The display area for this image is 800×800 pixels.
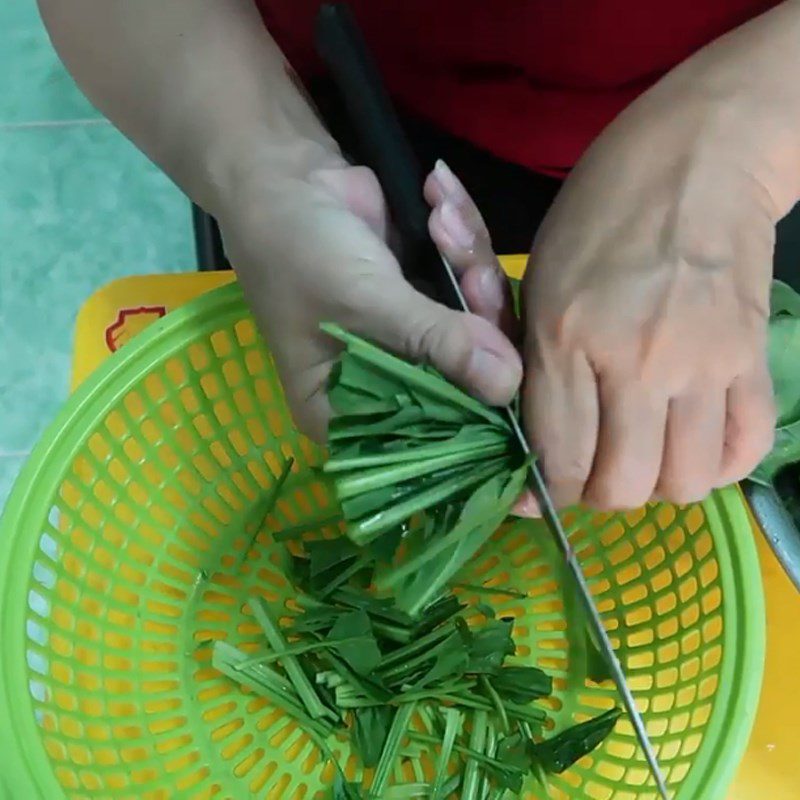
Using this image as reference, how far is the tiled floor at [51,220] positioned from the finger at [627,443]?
91cm

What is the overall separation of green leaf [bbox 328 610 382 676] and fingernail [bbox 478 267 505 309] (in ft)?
0.82

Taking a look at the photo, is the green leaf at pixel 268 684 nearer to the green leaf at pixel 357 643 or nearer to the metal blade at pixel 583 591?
the green leaf at pixel 357 643

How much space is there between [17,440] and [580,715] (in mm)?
874

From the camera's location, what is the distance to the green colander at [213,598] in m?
0.68

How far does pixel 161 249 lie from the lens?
58.0 inches

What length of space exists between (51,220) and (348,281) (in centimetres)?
97

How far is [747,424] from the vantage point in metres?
0.65

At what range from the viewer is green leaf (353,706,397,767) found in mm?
745

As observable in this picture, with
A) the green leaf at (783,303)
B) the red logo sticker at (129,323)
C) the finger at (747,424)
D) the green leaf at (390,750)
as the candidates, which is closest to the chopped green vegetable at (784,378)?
the green leaf at (783,303)

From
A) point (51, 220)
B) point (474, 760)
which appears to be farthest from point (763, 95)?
point (51, 220)

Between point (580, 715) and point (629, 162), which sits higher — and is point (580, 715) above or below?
below

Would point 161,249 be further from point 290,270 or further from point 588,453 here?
point 588,453

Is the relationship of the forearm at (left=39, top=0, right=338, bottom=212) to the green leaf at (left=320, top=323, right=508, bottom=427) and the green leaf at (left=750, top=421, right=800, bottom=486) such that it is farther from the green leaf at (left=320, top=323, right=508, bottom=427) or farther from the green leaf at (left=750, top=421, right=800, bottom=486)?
the green leaf at (left=750, top=421, right=800, bottom=486)

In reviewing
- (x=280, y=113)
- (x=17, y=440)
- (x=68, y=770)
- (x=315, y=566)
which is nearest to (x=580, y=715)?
(x=315, y=566)
